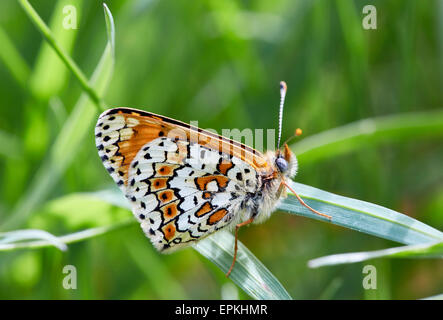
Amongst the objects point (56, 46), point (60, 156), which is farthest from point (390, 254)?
point (60, 156)

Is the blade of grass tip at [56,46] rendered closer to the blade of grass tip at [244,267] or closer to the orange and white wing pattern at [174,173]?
the orange and white wing pattern at [174,173]

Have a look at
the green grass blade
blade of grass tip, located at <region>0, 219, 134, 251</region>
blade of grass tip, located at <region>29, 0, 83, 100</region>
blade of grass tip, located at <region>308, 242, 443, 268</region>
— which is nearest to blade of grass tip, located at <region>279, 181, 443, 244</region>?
blade of grass tip, located at <region>308, 242, 443, 268</region>

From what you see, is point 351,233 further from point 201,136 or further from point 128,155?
point 128,155

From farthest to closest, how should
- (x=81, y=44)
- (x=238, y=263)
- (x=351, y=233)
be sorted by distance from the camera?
(x=81, y=44) → (x=351, y=233) → (x=238, y=263)

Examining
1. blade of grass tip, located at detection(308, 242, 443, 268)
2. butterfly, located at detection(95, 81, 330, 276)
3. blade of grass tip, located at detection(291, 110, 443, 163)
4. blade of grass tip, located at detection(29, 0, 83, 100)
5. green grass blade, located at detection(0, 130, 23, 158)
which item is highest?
blade of grass tip, located at detection(29, 0, 83, 100)

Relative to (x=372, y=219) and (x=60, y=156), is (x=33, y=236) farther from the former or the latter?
(x=372, y=219)

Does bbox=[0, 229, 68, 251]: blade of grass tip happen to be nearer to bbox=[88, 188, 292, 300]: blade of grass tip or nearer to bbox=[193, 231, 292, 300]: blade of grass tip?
bbox=[88, 188, 292, 300]: blade of grass tip
